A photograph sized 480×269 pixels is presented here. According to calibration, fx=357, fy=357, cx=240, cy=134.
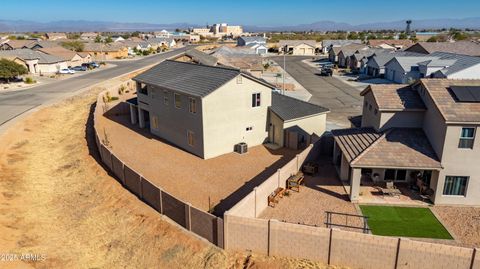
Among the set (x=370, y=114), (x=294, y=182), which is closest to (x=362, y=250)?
(x=294, y=182)

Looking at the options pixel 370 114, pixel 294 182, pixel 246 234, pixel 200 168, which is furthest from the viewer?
pixel 200 168

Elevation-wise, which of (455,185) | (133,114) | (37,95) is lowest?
(37,95)

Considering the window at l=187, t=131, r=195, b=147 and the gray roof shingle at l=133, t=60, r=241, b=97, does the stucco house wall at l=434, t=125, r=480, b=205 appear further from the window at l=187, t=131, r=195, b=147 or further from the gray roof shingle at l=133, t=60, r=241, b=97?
the window at l=187, t=131, r=195, b=147

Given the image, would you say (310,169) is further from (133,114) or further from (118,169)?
(133,114)

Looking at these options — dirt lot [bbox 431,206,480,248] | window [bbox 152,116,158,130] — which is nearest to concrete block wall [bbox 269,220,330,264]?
dirt lot [bbox 431,206,480,248]

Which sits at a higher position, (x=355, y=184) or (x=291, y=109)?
(x=291, y=109)

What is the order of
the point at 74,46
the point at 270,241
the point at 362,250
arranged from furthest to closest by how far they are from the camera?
the point at 74,46 < the point at 270,241 < the point at 362,250

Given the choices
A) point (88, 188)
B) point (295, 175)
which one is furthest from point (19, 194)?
point (295, 175)
